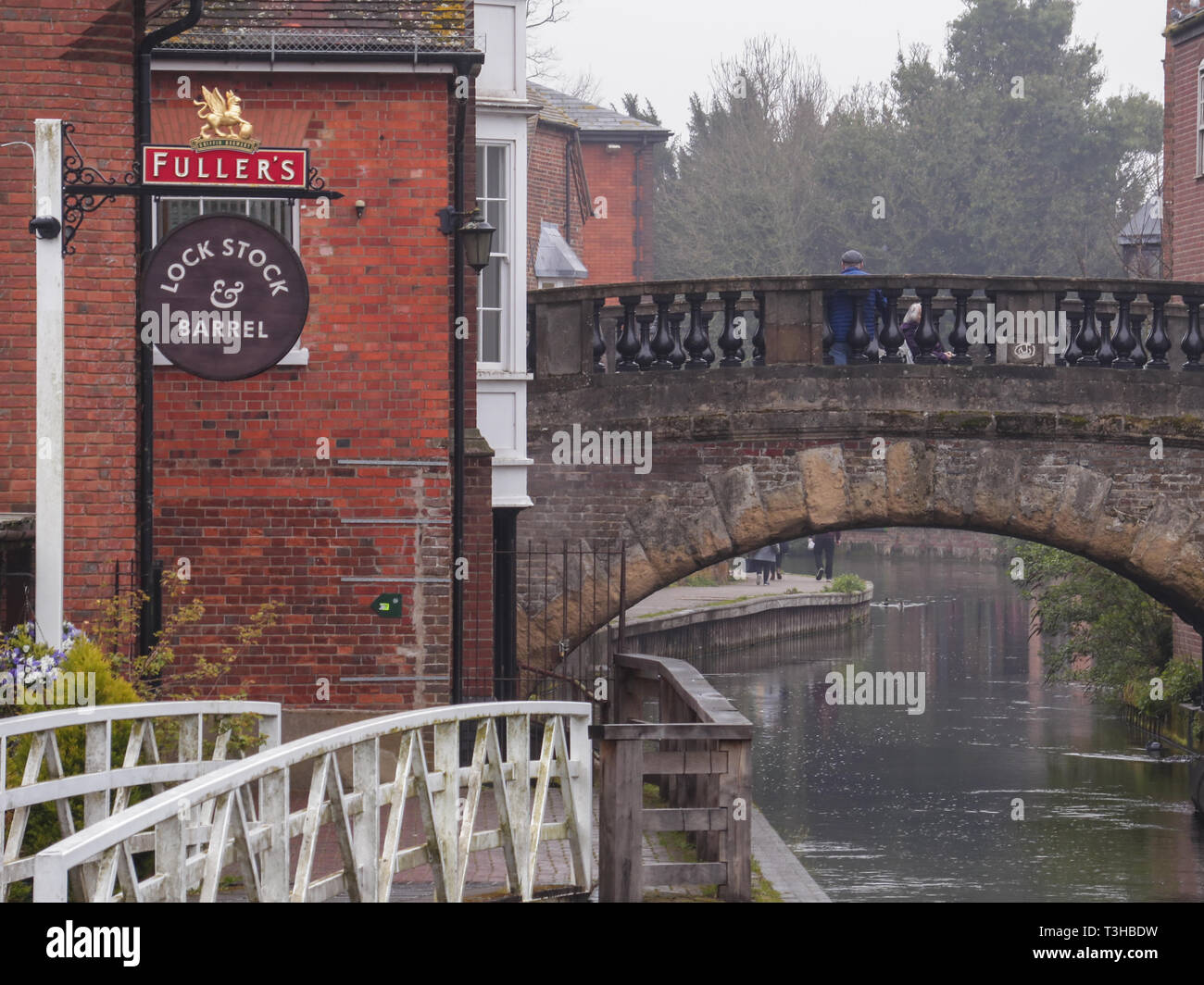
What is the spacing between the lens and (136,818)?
496 centimetres

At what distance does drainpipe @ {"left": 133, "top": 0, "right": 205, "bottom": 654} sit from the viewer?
424 inches

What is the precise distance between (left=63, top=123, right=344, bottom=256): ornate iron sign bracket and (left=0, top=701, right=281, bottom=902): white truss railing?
3107 millimetres

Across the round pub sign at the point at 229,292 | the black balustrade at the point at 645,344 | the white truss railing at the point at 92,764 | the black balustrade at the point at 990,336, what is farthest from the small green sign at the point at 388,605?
the black balustrade at the point at 990,336

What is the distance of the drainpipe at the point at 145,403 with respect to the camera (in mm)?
10766

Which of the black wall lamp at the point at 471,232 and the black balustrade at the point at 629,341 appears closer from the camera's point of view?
the black wall lamp at the point at 471,232

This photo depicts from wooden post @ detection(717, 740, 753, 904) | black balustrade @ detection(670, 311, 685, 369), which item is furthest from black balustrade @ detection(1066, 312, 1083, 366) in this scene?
wooden post @ detection(717, 740, 753, 904)

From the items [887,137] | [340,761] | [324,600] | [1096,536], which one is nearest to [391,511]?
[324,600]

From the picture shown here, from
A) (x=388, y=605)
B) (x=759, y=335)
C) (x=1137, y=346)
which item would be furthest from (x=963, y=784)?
(x=388, y=605)

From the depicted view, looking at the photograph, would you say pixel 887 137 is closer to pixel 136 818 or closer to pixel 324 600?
pixel 324 600

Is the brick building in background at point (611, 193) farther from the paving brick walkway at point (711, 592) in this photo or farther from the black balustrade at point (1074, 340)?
the black balustrade at point (1074, 340)

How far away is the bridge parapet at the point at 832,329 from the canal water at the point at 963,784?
173 inches

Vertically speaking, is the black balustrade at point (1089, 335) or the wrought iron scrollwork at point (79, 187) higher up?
the wrought iron scrollwork at point (79, 187)

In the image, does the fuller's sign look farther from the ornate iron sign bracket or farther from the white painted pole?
the white painted pole

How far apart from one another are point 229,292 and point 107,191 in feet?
3.76
